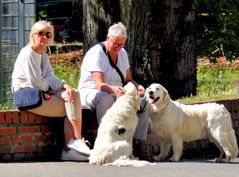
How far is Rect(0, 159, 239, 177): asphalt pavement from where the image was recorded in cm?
939

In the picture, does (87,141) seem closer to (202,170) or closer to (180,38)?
(202,170)

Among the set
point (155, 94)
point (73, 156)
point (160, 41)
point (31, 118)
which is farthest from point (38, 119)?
point (160, 41)

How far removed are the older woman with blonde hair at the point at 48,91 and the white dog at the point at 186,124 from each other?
109cm

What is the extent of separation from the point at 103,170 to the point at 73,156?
2.83 ft

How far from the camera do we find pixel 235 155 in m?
11.4

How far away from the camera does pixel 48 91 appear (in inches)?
412

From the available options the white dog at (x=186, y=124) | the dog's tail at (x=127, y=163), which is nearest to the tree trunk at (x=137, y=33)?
the white dog at (x=186, y=124)

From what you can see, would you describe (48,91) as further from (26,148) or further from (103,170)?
(103,170)

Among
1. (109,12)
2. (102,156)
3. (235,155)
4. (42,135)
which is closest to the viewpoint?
(102,156)

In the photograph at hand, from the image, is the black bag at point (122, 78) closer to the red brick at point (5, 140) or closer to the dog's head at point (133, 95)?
the dog's head at point (133, 95)

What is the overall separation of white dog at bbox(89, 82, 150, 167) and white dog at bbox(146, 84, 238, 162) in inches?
23.0

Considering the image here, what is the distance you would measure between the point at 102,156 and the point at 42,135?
1.01 meters

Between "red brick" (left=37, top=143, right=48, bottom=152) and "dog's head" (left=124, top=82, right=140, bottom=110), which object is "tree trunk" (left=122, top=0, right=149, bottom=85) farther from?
"red brick" (left=37, top=143, right=48, bottom=152)

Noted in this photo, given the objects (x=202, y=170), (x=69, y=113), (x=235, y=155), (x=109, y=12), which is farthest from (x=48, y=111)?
(x=109, y=12)
